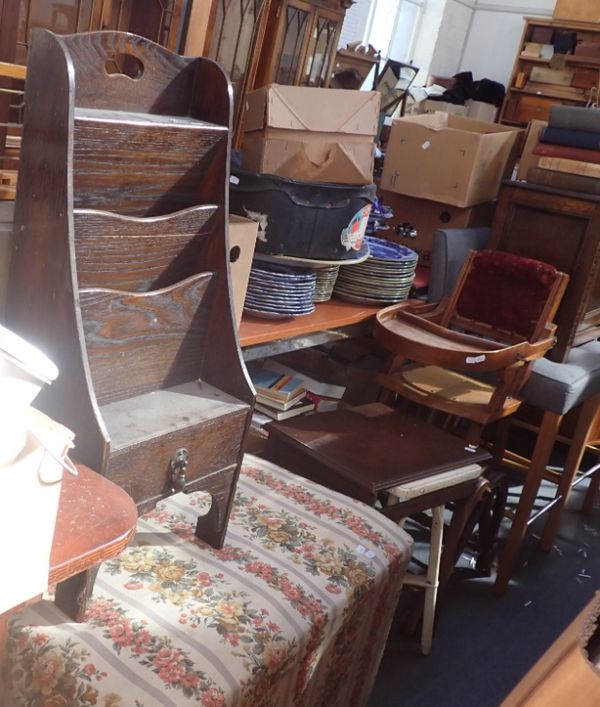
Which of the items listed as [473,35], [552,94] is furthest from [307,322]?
[473,35]

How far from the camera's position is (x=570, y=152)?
2.69m

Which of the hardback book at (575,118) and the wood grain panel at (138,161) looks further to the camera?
the hardback book at (575,118)

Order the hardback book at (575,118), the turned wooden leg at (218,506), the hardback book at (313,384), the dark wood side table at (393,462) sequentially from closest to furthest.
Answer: the turned wooden leg at (218,506)
the dark wood side table at (393,462)
the hardback book at (313,384)
the hardback book at (575,118)

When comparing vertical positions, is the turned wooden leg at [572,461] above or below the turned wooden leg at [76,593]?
below

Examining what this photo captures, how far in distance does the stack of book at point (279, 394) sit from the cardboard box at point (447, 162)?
101cm

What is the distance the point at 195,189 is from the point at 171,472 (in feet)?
1.45

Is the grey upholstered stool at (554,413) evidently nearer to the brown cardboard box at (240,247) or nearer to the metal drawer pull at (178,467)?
the brown cardboard box at (240,247)

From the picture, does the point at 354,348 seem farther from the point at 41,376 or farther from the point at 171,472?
the point at 41,376

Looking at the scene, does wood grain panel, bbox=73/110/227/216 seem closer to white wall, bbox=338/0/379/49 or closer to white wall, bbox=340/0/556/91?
white wall, bbox=338/0/379/49

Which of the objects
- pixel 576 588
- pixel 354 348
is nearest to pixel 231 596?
pixel 354 348

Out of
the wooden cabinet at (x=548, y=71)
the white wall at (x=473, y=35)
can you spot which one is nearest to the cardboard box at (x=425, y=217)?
the wooden cabinet at (x=548, y=71)

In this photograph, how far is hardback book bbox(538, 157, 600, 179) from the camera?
2.59 metres

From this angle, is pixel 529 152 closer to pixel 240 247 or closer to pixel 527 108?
pixel 240 247

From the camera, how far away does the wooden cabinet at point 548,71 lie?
7258 mm
